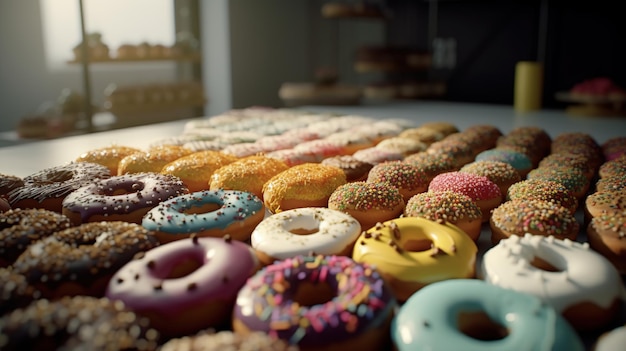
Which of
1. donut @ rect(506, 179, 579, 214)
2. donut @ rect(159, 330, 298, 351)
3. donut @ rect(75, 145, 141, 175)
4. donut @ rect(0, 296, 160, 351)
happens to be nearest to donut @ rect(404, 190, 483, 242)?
donut @ rect(506, 179, 579, 214)

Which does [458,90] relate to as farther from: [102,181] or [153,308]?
[153,308]

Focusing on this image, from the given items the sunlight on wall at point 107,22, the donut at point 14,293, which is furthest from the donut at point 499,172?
the sunlight on wall at point 107,22

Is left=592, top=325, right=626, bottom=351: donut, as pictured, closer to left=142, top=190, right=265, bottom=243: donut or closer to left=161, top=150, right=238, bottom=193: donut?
left=142, top=190, right=265, bottom=243: donut

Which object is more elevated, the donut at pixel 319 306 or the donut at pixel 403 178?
the donut at pixel 403 178

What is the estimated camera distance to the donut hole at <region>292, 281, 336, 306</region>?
96cm

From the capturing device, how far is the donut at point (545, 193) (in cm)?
142

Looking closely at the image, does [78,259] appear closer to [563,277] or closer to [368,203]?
[368,203]

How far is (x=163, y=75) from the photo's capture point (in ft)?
18.6

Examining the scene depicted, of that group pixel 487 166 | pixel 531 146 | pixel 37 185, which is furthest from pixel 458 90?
pixel 37 185

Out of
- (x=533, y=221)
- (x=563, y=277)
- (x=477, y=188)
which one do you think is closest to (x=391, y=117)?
(x=477, y=188)

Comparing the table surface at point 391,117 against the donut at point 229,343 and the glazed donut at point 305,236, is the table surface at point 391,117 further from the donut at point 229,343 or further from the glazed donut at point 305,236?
the donut at point 229,343

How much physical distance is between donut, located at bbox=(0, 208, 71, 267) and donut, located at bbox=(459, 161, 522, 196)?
1113mm

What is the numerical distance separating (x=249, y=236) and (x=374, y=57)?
3002mm

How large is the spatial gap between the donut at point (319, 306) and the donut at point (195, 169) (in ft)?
2.49
